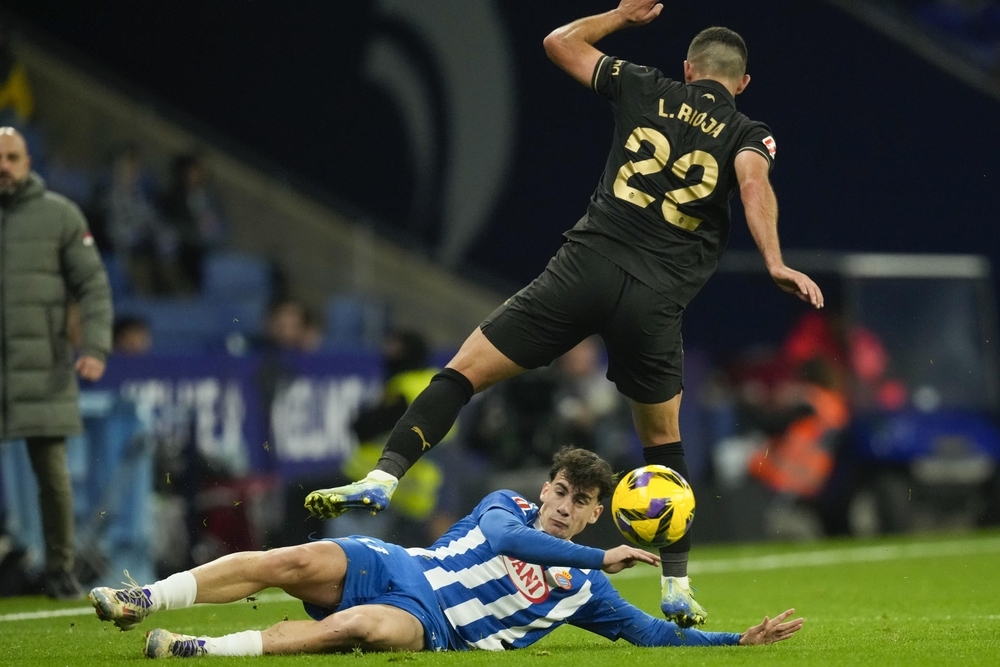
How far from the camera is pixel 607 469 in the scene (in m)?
5.76

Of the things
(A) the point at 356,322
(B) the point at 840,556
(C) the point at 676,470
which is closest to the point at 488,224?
(A) the point at 356,322

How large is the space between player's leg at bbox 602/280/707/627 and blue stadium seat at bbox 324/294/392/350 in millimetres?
7513

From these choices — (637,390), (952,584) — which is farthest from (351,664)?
(952,584)

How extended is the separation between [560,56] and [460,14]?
11.8 m

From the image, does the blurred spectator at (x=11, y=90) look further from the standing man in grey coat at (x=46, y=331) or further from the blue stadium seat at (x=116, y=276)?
the standing man in grey coat at (x=46, y=331)

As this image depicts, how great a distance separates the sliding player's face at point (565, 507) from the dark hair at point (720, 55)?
6.00ft

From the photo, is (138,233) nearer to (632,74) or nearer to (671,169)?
(632,74)

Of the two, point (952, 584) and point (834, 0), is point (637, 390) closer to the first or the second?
point (952, 584)

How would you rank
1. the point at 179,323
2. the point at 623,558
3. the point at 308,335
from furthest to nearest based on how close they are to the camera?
the point at 179,323 < the point at 308,335 < the point at 623,558

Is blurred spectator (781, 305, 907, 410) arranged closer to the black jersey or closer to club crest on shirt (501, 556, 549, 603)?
the black jersey

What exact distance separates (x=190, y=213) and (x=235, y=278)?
2.93ft

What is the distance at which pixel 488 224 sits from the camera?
57.8ft

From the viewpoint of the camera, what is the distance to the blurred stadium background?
12.2 metres

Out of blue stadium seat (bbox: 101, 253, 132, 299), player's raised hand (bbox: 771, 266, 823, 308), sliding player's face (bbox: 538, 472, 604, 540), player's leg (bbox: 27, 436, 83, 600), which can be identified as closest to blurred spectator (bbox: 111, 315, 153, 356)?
blue stadium seat (bbox: 101, 253, 132, 299)
